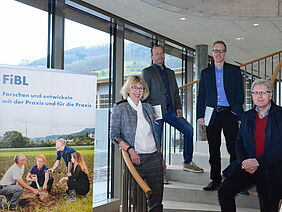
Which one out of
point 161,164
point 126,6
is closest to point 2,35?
point 126,6

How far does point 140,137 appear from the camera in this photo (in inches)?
111

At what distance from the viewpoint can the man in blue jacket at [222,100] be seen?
141 inches

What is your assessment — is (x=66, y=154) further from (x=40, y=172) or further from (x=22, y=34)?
(x=22, y=34)

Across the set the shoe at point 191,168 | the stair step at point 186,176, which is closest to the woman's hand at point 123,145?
the shoe at point 191,168

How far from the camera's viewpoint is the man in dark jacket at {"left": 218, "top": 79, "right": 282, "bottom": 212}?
279cm

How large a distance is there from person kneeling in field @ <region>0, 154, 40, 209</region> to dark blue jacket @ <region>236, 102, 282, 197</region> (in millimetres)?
1739

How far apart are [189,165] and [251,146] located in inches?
54.5

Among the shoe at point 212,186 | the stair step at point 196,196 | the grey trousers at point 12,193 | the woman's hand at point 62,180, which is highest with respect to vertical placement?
the woman's hand at point 62,180

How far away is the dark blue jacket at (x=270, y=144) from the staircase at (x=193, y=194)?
3.09ft

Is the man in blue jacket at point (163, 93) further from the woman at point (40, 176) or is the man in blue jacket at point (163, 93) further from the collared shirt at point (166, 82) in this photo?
the woman at point (40, 176)

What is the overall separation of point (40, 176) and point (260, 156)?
1.71 metres

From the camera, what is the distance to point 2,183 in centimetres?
201

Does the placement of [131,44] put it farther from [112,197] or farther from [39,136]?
[39,136]

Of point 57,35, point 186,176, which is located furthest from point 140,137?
point 57,35
